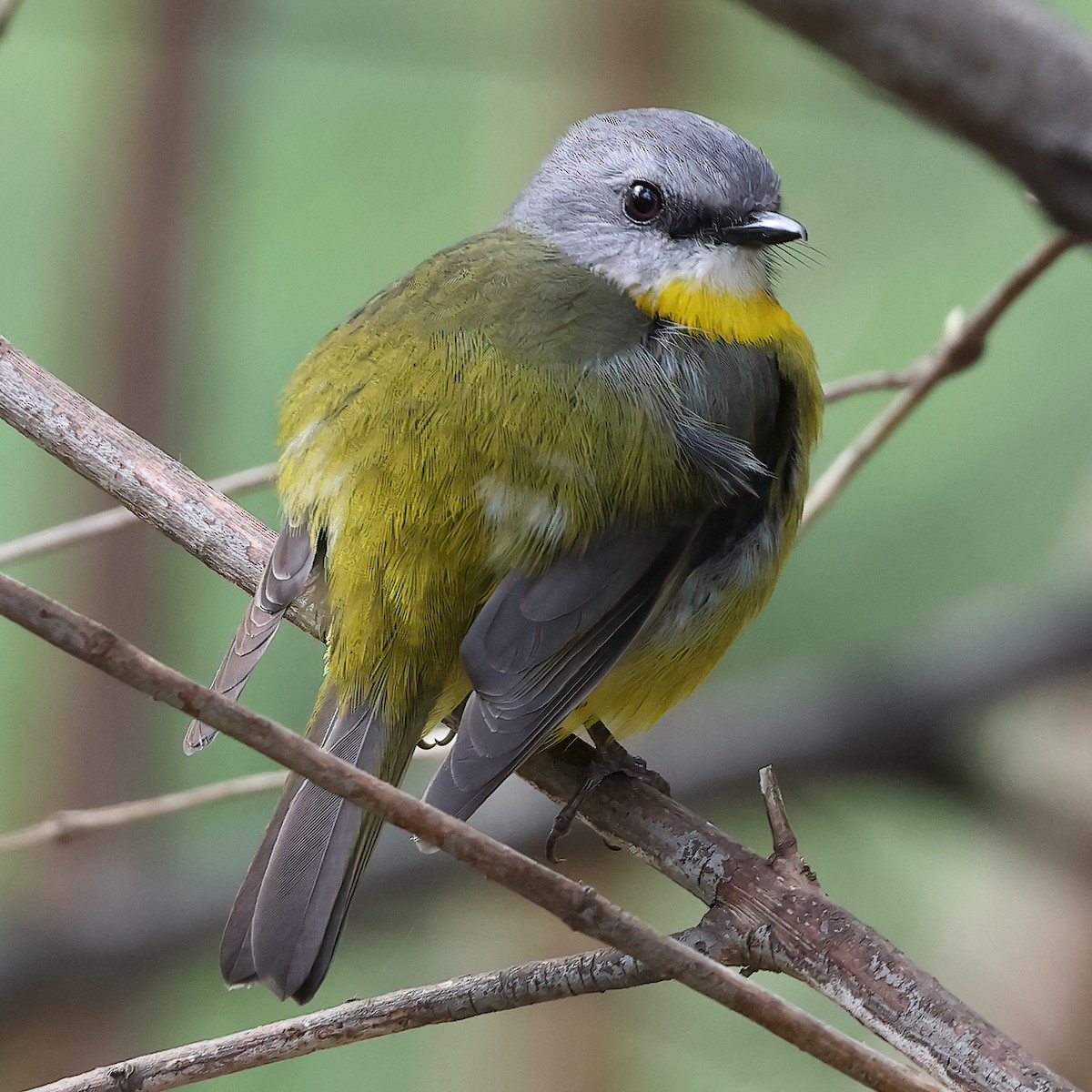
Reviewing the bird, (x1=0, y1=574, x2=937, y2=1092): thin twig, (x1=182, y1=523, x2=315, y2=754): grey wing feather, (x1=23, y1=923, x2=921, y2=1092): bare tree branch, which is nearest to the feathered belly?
the bird

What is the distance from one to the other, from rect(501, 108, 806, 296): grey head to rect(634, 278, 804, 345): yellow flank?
21 millimetres

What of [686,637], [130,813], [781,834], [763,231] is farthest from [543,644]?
[763,231]

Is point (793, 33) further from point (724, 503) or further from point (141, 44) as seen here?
point (141, 44)

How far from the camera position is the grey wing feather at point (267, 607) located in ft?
7.94

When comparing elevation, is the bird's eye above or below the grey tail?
above

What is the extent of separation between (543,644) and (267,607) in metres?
0.49

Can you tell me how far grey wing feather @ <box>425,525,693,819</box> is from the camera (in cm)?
217

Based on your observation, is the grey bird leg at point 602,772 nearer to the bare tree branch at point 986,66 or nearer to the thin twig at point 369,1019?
the thin twig at point 369,1019

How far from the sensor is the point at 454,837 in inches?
49.8

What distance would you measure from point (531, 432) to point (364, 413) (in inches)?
12.0

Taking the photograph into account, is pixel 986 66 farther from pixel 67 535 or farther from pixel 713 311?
pixel 67 535

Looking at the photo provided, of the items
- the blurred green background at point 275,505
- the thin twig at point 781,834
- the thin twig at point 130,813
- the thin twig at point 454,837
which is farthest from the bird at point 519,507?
the thin twig at point 454,837

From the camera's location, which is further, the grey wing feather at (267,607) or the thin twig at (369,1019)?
the grey wing feather at (267,607)

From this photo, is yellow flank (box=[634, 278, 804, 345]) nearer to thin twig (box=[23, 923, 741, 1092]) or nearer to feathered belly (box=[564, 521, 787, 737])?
feathered belly (box=[564, 521, 787, 737])
